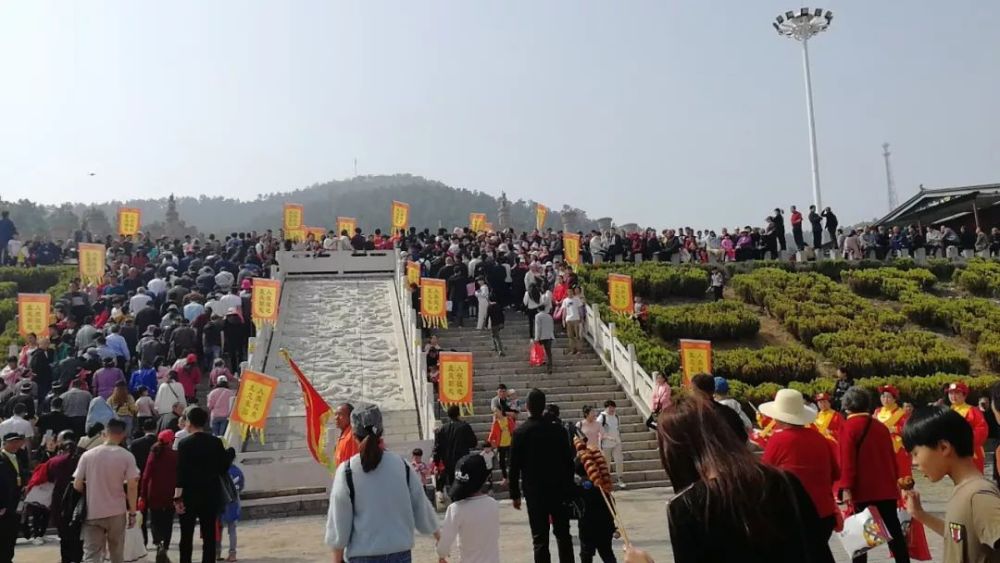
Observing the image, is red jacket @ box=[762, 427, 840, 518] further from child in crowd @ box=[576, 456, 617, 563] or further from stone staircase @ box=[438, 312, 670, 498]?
stone staircase @ box=[438, 312, 670, 498]

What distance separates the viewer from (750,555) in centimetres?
234

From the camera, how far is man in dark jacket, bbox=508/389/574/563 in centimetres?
606

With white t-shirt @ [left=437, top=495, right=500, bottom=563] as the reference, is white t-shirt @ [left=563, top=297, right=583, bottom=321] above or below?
above

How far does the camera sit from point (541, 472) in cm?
607

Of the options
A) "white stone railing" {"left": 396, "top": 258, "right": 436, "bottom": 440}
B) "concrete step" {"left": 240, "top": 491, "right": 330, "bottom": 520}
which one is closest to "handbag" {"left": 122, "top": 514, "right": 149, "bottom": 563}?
"concrete step" {"left": 240, "top": 491, "right": 330, "bottom": 520}

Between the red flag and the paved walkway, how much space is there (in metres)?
0.85

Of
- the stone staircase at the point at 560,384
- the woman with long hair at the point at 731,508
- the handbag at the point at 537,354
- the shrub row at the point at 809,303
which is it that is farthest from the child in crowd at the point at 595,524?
the shrub row at the point at 809,303

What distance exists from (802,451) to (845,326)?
51.8ft

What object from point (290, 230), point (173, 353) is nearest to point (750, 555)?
point (173, 353)

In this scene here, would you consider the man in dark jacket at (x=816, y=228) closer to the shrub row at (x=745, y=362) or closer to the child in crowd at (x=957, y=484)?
the shrub row at (x=745, y=362)

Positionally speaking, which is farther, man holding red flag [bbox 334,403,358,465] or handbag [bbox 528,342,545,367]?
handbag [bbox 528,342,545,367]

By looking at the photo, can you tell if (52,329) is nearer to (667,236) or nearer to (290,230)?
(290,230)

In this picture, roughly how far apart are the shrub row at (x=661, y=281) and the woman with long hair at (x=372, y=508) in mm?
17290

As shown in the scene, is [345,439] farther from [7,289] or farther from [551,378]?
[7,289]
